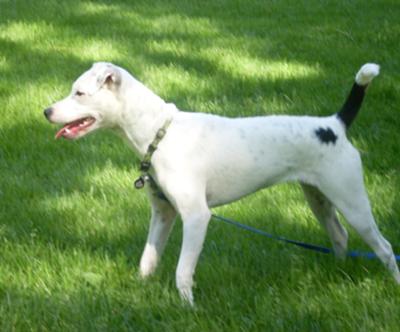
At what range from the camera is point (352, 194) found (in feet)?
13.7

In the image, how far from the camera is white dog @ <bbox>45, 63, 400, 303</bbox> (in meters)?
3.97

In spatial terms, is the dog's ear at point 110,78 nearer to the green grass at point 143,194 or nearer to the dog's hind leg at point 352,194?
the green grass at point 143,194

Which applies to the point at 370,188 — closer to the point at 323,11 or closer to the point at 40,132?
the point at 40,132

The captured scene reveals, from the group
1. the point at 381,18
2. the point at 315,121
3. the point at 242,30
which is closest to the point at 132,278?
the point at 315,121

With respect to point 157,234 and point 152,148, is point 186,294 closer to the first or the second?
point 157,234

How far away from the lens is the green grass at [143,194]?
12.3 ft

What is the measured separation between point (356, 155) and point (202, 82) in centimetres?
393

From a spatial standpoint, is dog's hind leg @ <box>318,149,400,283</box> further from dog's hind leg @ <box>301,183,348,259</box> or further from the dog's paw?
the dog's paw

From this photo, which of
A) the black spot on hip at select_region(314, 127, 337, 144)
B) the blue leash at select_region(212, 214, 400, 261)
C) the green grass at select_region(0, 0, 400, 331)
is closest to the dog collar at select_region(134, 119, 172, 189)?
the green grass at select_region(0, 0, 400, 331)

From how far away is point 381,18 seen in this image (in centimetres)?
1101

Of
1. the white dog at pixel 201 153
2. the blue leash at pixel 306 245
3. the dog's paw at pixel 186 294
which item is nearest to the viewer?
the dog's paw at pixel 186 294

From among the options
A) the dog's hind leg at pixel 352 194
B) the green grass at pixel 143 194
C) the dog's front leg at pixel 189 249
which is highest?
the dog's hind leg at pixel 352 194

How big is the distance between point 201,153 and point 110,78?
61cm

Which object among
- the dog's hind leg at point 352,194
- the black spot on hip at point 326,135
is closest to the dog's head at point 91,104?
the black spot on hip at point 326,135
